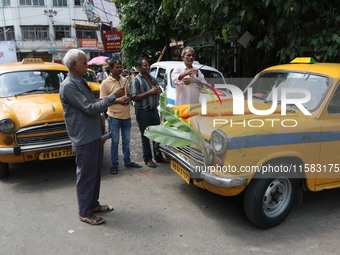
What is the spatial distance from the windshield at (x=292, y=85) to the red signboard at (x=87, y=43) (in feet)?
127

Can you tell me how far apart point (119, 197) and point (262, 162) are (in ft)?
6.98

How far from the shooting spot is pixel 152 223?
3568 millimetres

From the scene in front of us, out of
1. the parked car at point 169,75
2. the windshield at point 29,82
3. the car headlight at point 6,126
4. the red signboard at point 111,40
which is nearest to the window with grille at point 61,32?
the red signboard at point 111,40

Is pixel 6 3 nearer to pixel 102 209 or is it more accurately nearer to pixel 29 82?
pixel 29 82

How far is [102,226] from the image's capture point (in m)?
3.51

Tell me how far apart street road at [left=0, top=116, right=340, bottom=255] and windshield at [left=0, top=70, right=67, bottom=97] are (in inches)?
65.1

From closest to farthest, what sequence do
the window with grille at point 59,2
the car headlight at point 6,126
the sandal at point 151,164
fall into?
the car headlight at point 6,126 < the sandal at point 151,164 < the window with grille at point 59,2

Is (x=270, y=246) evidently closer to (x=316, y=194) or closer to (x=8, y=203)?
(x=316, y=194)

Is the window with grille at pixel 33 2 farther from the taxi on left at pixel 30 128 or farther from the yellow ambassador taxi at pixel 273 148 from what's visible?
the yellow ambassador taxi at pixel 273 148

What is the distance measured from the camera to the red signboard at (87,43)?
39812 mm

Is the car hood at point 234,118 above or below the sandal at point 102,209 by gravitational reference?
above

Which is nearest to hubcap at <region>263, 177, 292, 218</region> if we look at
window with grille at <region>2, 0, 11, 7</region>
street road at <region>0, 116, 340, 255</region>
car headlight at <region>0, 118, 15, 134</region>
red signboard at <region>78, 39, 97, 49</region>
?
street road at <region>0, 116, 340, 255</region>

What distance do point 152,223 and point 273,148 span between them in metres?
1.62

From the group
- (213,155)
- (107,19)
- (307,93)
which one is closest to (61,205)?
(213,155)
